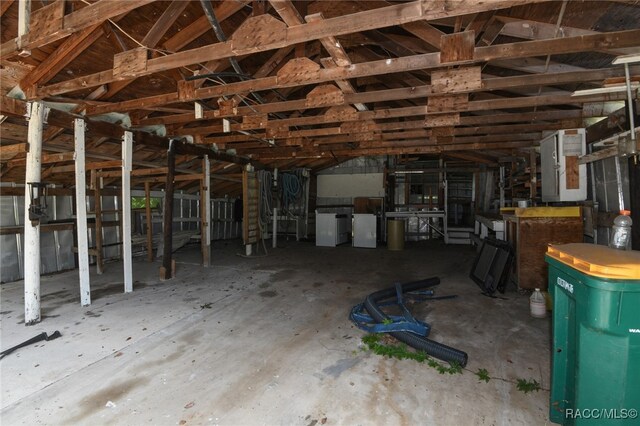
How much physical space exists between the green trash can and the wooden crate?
261 cm

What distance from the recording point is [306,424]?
5.14 feet

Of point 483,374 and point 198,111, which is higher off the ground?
point 198,111

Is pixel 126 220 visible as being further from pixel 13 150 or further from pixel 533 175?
pixel 533 175

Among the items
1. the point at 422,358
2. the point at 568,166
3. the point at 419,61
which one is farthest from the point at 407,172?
the point at 422,358

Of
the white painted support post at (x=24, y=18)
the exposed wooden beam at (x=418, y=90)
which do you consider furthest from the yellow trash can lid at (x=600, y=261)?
the white painted support post at (x=24, y=18)

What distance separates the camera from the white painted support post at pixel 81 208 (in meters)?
3.32

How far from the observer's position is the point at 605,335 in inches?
45.5

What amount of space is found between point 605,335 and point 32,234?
4.32m

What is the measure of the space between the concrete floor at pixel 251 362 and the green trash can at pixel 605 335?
54cm

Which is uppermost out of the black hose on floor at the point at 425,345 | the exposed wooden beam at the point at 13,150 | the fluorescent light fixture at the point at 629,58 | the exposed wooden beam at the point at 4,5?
the exposed wooden beam at the point at 4,5

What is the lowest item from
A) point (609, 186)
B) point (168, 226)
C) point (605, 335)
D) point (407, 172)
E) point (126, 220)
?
point (605, 335)

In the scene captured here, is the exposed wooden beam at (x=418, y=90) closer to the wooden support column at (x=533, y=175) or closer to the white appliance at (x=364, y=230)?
the wooden support column at (x=533, y=175)

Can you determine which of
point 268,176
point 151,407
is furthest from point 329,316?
point 268,176

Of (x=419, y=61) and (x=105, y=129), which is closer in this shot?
(x=419, y=61)
